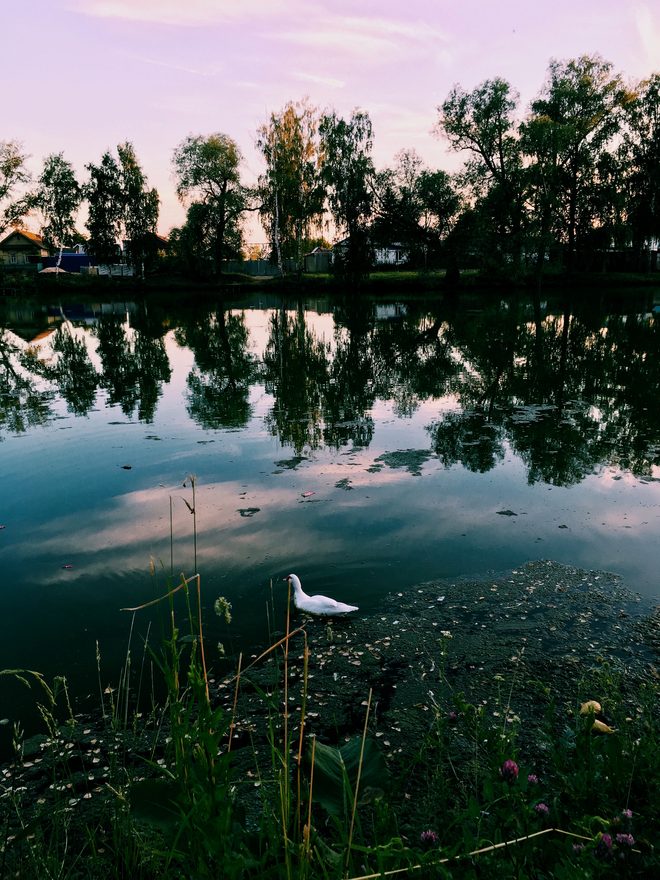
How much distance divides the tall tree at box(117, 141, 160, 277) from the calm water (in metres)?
56.9

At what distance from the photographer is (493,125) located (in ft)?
149

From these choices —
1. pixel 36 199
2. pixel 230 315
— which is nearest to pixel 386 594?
pixel 230 315

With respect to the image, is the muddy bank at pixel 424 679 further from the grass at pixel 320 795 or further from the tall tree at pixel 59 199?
the tall tree at pixel 59 199

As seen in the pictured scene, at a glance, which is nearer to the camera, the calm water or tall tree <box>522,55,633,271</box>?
the calm water

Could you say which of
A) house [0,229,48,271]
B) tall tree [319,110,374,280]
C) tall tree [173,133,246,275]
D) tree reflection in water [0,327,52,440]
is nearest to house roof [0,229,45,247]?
house [0,229,48,271]

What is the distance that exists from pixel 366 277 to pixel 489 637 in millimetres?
54491

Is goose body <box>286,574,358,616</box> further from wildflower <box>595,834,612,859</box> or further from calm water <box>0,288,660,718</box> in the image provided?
wildflower <box>595,834,612,859</box>

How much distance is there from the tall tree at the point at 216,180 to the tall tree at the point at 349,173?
14.2 metres

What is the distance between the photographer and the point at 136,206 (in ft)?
237

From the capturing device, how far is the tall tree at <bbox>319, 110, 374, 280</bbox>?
171 feet

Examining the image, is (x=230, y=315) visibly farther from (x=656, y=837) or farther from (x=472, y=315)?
(x=656, y=837)

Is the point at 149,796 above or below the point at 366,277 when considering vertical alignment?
below

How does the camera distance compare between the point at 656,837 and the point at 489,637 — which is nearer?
the point at 656,837

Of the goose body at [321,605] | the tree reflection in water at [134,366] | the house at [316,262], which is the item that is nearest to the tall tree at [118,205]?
the house at [316,262]
